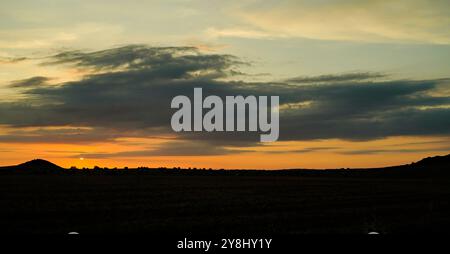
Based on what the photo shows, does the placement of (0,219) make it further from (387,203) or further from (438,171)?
(438,171)

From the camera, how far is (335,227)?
1193 inches

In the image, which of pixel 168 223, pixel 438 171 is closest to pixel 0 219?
pixel 168 223

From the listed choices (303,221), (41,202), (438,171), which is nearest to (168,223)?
(303,221)

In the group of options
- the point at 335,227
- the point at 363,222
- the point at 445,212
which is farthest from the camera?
the point at 445,212

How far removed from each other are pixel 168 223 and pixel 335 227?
8.89 metres
